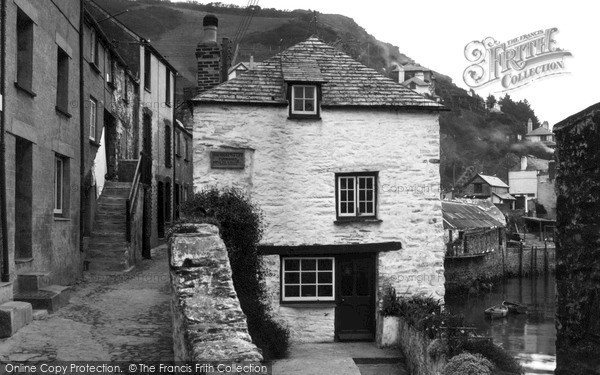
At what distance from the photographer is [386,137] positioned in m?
15.9

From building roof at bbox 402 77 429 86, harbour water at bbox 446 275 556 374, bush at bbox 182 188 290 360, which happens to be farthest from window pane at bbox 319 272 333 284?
building roof at bbox 402 77 429 86

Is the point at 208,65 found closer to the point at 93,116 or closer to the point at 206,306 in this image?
the point at 93,116

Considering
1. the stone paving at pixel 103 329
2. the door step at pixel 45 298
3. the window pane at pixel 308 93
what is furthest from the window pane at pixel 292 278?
the door step at pixel 45 298

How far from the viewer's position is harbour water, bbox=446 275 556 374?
25500 millimetres

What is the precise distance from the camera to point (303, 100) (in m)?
15.9

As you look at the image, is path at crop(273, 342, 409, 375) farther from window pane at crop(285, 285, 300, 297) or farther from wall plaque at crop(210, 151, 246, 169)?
wall plaque at crop(210, 151, 246, 169)

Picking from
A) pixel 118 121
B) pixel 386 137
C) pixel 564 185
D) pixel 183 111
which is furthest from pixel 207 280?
pixel 183 111

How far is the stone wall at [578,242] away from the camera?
342cm

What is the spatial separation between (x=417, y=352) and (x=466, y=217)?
33.2 meters

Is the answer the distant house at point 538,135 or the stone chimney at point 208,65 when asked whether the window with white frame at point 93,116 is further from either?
the distant house at point 538,135

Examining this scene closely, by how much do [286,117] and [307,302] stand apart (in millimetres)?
4572

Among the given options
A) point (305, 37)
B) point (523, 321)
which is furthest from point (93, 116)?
point (305, 37)

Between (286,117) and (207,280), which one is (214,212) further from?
(207,280)

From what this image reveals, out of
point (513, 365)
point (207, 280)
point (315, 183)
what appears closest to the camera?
point (207, 280)
